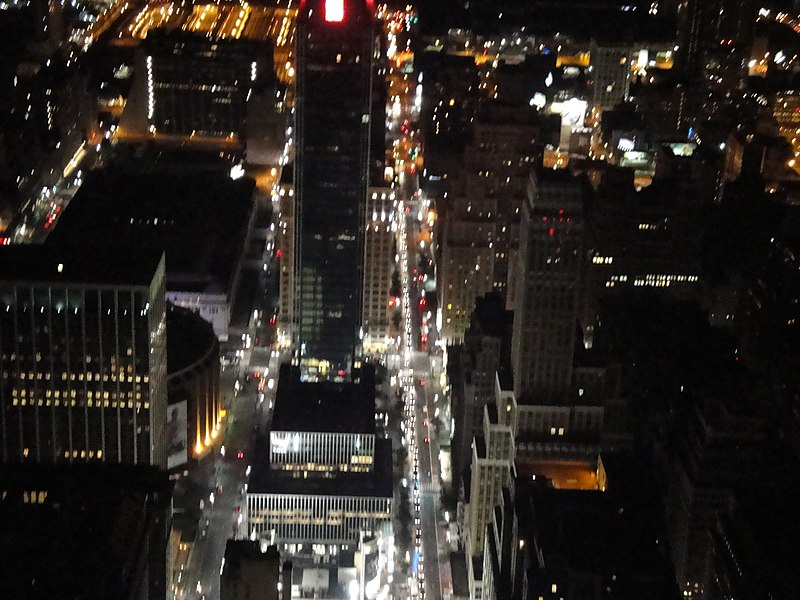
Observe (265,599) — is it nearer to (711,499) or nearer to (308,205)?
(711,499)

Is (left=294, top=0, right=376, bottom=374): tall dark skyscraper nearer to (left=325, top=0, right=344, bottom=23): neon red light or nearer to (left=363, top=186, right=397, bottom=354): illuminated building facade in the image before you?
(left=325, top=0, right=344, bottom=23): neon red light

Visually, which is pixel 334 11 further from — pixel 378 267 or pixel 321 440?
pixel 321 440

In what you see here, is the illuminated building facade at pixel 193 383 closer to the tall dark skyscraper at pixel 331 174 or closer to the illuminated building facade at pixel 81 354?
the tall dark skyscraper at pixel 331 174

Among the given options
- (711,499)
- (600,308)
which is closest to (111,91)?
(600,308)

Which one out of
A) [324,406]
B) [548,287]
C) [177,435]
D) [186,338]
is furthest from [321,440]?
[548,287]

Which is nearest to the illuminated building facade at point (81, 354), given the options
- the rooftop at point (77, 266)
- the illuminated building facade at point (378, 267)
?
the rooftop at point (77, 266)

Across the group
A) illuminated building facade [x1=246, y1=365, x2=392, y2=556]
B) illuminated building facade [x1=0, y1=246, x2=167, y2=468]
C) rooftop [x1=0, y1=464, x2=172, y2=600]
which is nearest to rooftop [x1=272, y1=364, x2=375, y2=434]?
illuminated building facade [x1=246, y1=365, x2=392, y2=556]
